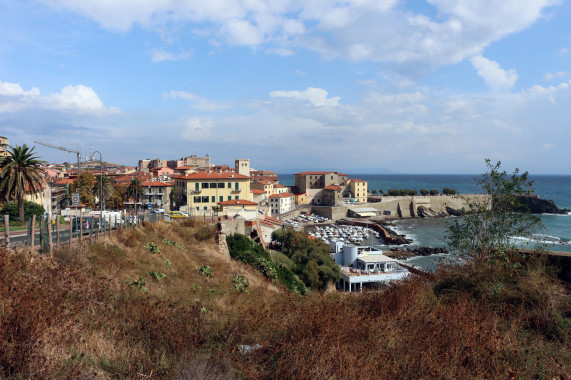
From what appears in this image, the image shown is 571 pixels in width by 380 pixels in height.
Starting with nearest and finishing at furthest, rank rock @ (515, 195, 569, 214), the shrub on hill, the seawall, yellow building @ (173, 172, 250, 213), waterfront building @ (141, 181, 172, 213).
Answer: the shrub on hill
yellow building @ (173, 172, 250, 213)
waterfront building @ (141, 181, 172, 213)
rock @ (515, 195, 569, 214)
the seawall

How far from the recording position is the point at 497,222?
9336 millimetres

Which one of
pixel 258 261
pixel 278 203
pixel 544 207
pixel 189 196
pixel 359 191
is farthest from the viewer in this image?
pixel 359 191

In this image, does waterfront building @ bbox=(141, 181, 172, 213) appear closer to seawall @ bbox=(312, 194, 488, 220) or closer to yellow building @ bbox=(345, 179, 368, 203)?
seawall @ bbox=(312, 194, 488, 220)

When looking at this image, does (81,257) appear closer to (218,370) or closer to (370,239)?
(218,370)

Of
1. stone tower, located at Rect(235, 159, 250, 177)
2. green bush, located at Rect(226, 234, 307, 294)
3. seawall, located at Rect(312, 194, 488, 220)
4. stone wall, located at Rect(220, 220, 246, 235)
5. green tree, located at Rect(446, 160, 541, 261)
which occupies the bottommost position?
seawall, located at Rect(312, 194, 488, 220)

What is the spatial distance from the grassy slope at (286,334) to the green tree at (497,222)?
157cm

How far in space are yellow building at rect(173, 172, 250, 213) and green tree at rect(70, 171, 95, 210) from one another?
1107cm

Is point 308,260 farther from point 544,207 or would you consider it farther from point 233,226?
point 544,207

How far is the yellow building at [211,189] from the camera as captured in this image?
4391 centimetres

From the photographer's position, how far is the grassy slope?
3990 millimetres

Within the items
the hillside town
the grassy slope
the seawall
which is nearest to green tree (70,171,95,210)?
the hillside town

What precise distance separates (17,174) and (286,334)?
948 inches

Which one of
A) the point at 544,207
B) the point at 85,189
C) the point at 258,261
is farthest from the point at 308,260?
the point at 544,207

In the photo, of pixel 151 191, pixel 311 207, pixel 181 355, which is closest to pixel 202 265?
pixel 181 355
